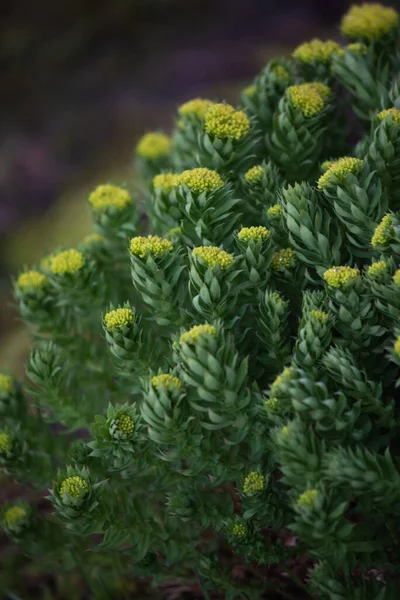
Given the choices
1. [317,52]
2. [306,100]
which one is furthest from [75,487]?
[317,52]

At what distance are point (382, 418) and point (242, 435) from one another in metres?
0.26

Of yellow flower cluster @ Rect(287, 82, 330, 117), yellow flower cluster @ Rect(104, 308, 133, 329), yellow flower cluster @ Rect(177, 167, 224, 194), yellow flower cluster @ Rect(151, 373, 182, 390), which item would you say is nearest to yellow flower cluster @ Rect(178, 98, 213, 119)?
yellow flower cluster @ Rect(287, 82, 330, 117)

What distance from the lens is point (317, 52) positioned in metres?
1.59

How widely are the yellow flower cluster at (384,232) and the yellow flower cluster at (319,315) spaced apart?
15 centimetres

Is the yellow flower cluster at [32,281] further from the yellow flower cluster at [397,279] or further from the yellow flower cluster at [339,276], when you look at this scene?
the yellow flower cluster at [397,279]

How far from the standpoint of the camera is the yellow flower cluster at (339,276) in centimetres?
112

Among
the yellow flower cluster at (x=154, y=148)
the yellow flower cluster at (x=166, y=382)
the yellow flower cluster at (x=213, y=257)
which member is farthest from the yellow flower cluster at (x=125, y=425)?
the yellow flower cluster at (x=154, y=148)

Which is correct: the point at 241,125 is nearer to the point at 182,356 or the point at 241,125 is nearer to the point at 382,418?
the point at 182,356

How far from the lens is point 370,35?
154cm

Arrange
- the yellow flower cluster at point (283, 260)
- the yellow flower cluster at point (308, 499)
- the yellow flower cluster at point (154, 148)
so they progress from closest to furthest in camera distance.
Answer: the yellow flower cluster at point (308, 499) < the yellow flower cluster at point (283, 260) < the yellow flower cluster at point (154, 148)

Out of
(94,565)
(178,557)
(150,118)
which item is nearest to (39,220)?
(150,118)

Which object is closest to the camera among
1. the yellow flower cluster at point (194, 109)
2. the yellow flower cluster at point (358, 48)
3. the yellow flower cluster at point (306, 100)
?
the yellow flower cluster at point (306, 100)

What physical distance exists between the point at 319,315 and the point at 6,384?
2.63ft

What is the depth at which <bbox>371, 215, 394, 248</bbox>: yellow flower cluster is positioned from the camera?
1117mm
